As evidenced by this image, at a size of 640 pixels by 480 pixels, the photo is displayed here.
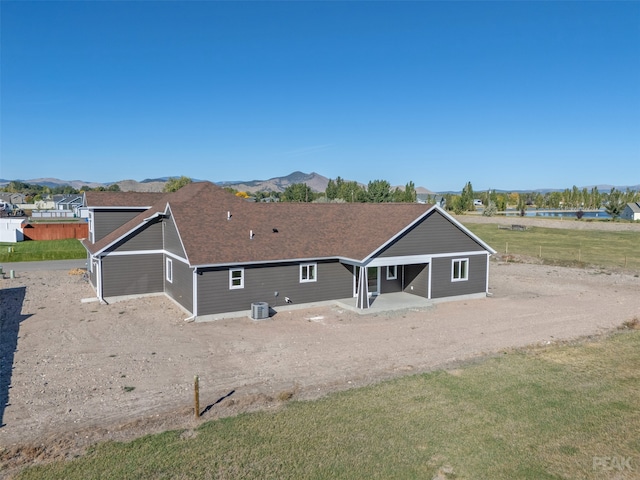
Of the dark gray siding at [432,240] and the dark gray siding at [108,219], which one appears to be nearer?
the dark gray siding at [432,240]

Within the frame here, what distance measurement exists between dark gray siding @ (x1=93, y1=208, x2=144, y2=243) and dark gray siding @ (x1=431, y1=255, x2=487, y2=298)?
1843cm

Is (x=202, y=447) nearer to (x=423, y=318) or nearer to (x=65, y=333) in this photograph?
(x=65, y=333)

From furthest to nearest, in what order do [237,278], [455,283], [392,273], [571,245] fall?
[571,245] < [392,273] < [455,283] < [237,278]

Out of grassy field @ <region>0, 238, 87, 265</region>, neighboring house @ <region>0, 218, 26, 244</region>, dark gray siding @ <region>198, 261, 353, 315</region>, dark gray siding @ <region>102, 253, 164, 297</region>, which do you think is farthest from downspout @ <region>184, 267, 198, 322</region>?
neighboring house @ <region>0, 218, 26, 244</region>

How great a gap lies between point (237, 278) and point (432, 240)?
10487 mm

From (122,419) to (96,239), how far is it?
746 inches

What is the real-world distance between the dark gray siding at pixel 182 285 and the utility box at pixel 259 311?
2844mm

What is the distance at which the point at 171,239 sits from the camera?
76.9 feet

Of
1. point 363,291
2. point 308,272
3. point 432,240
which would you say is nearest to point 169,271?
point 308,272

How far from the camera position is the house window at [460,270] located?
25.1 meters

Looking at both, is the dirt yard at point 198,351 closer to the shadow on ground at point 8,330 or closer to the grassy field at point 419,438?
the shadow on ground at point 8,330

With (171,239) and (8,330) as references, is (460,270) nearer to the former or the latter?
(171,239)

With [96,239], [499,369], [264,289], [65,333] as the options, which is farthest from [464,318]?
[96,239]

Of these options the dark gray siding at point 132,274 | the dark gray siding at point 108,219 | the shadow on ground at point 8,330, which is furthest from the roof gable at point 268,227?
the shadow on ground at point 8,330
